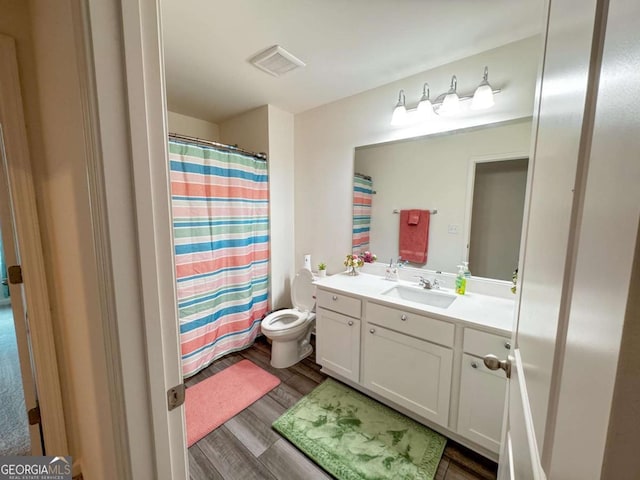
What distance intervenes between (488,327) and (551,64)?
1.16 metres

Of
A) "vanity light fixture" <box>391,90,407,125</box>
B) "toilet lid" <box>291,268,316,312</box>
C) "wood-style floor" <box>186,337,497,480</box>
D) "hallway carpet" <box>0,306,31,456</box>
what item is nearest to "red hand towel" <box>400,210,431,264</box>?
"vanity light fixture" <box>391,90,407,125</box>

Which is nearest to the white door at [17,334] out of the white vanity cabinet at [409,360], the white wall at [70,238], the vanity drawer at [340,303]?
the white wall at [70,238]

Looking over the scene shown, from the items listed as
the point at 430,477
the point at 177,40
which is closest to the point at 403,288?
the point at 430,477

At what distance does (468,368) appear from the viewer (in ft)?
4.47

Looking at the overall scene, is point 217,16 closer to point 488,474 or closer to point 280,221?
point 280,221

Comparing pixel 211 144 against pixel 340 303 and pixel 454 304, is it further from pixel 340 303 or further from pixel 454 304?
Answer: pixel 454 304

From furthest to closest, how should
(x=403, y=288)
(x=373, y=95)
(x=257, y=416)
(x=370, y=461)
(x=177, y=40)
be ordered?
(x=373, y=95)
(x=403, y=288)
(x=257, y=416)
(x=177, y=40)
(x=370, y=461)

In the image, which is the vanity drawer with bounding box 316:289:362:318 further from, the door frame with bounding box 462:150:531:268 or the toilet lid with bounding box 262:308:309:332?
the door frame with bounding box 462:150:531:268

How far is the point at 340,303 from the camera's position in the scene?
73.3 inches

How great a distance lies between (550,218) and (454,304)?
3.98ft

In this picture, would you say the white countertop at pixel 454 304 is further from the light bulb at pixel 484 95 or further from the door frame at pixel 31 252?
the door frame at pixel 31 252

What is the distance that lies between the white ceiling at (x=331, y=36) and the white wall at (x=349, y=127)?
0.08 metres

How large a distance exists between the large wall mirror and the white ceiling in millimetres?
502

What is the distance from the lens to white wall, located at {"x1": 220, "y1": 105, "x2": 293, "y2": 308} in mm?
2482
